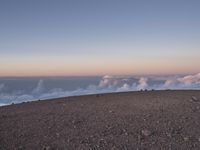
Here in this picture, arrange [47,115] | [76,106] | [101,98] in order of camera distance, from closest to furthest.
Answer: [47,115] → [76,106] → [101,98]

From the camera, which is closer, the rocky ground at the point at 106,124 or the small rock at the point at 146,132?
the rocky ground at the point at 106,124

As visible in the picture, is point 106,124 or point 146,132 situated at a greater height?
point 106,124

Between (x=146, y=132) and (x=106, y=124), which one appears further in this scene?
(x=106, y=124)

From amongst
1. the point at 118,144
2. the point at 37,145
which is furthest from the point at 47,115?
the point at 118,144

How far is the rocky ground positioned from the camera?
10.7m

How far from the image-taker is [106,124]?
41.2 ft

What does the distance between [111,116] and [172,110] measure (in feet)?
9.04

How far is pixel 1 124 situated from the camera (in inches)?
527

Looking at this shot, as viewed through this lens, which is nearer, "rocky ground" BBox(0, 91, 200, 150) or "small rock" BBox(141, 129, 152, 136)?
"rocky ground" BBox(0, 91, 200, 150)

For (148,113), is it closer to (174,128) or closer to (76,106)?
(174,128)

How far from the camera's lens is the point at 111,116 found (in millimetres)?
13633

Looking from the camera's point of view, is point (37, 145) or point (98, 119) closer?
point (37, 145)

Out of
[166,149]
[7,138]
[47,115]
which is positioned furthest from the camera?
[47,115]

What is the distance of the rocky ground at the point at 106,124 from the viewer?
10.7 meters
